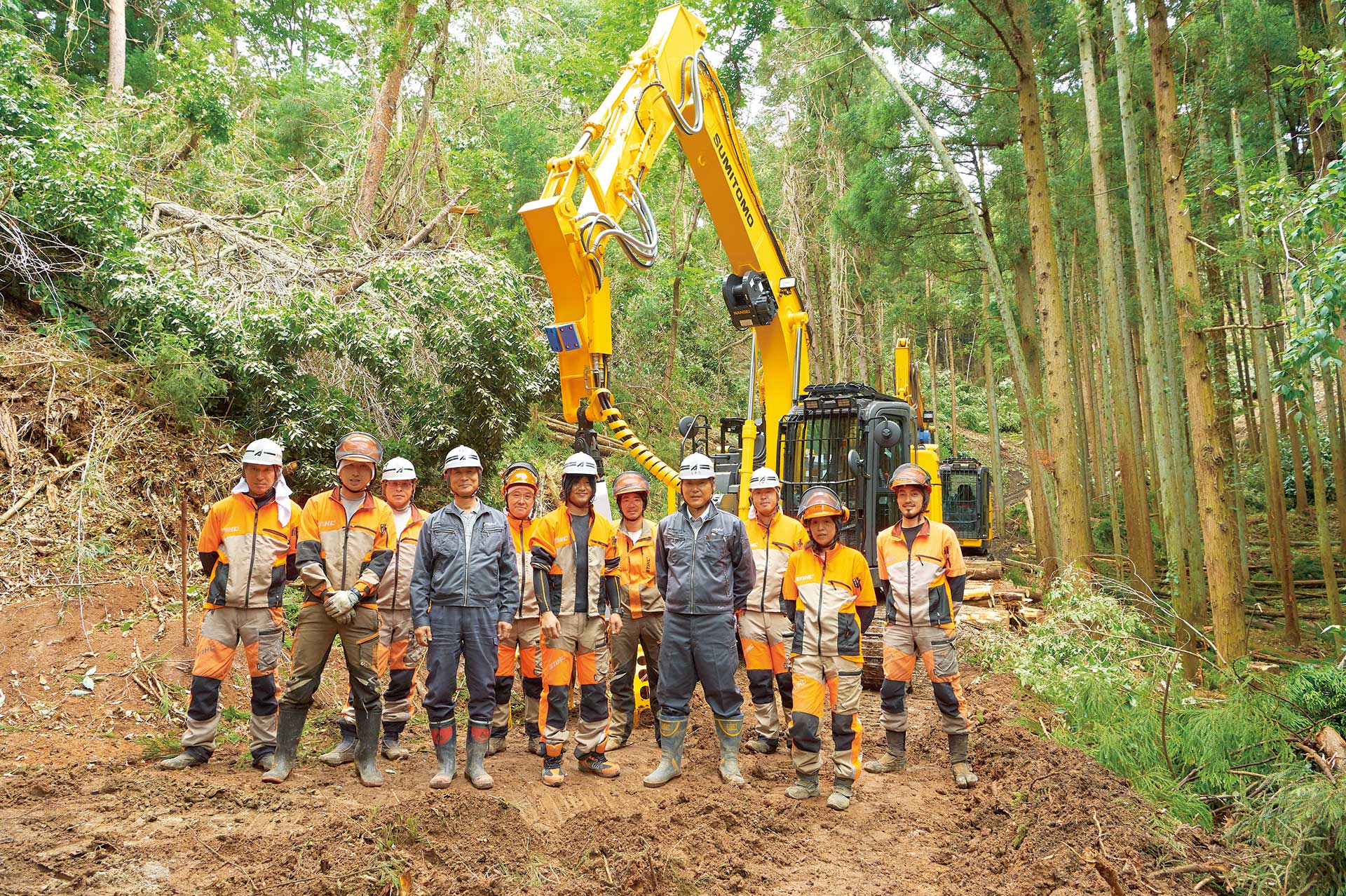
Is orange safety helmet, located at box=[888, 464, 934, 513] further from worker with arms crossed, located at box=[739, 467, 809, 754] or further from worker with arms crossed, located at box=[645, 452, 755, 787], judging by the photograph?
worker with arms crossed, located at box=[645, 452, 755, 787]

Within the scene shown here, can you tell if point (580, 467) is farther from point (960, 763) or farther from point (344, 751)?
point (960, 763)

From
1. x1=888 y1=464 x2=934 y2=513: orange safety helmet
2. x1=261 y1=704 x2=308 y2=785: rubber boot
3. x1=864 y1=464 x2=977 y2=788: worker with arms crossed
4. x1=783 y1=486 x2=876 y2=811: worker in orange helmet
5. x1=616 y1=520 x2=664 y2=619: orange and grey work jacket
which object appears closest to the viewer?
x1=261 y1=704 x2=308 y2=785: rubber boot

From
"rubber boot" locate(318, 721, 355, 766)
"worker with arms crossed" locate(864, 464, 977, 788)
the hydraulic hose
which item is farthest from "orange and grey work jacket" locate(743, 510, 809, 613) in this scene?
"rubber boot" locate(318, 721, 355, 766)

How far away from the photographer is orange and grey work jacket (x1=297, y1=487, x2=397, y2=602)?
5395 millimetres

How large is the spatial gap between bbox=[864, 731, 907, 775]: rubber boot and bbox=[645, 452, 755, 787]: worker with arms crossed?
1.09 meters

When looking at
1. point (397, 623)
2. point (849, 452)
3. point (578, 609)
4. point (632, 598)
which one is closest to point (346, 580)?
point (397, 623)

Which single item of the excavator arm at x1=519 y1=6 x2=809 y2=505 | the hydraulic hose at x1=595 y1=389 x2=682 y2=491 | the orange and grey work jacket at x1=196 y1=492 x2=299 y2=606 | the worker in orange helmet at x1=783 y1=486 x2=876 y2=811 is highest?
the excavator arm at x1=519 y1=6 x2=809 y2=505

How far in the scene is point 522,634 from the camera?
611 centimetres

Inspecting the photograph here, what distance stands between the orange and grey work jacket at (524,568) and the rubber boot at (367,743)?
1.08m

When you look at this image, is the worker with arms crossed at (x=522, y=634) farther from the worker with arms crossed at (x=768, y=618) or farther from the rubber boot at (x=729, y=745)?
the worker with arms crossed at (x=768, y=618)

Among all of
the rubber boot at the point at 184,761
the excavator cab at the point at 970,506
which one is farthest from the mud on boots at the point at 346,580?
the excavator cab at the point at 970,506

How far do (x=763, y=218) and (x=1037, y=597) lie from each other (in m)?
7.10

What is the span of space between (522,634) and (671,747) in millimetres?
1272

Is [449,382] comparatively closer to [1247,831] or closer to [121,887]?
[121,887]
